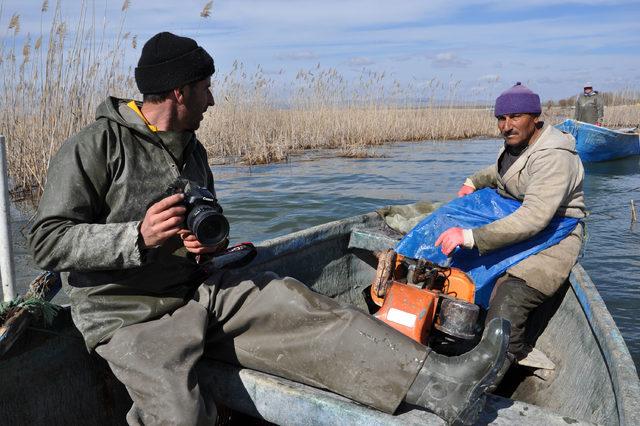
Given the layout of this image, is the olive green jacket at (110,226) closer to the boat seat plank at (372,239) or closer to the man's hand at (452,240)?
the man's hand at (452,240)

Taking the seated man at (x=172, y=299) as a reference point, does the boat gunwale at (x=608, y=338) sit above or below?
below

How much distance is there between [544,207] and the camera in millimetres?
2840

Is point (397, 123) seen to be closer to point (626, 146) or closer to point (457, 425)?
point (626, 146)

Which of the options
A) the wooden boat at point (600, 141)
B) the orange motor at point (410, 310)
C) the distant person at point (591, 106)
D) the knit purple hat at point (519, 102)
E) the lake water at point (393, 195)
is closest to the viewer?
the orange motor at point (410, 310)

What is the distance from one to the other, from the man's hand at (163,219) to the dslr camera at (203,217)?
0.03 m

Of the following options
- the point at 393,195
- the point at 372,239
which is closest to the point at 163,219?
the point at 372,239

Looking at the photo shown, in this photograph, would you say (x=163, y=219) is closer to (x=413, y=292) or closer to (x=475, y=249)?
(x=413, y=292)

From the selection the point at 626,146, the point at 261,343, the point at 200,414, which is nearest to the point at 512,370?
the point at 261,343

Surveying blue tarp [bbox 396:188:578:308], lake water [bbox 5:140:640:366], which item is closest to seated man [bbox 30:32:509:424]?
blue tarp [bbox 396:188:578:308]

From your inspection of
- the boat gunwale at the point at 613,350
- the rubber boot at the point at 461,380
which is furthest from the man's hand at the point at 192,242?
the boat gunwale at the point at 613,350

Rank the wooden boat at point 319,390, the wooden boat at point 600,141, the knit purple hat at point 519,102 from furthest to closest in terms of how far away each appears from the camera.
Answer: the wooden boat at point 600,141 < the knit purple hat at point 519,102 < the wooden boat at point 319,390

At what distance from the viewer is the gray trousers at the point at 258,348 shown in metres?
1.84

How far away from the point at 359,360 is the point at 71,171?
1.18m

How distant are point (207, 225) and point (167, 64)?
2.29ft
